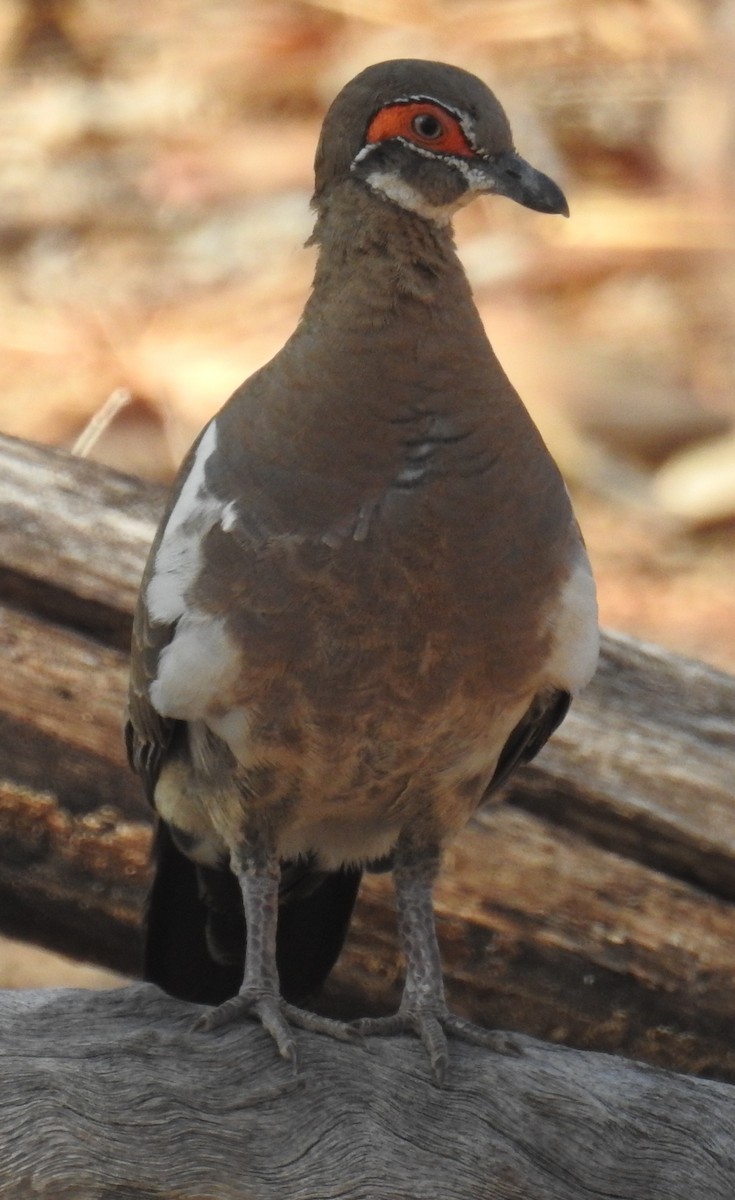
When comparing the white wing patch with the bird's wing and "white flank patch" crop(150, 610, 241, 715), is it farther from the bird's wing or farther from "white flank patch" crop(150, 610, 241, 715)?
the bird's wing

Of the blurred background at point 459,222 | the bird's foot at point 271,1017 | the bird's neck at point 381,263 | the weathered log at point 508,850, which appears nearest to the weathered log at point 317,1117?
the bird's foot at point 271,1017

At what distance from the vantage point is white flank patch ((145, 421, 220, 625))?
3506 mm

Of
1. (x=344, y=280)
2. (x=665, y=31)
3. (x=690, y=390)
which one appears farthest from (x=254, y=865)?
(x=665, y=31)

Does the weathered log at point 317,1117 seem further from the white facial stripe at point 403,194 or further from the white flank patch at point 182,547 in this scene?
the white facial stripe at point 403,194

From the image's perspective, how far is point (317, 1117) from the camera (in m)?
3.34

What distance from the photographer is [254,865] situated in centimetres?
379

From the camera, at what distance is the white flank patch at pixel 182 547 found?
3.51 metres

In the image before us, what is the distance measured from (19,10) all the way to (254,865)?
28.2 feet

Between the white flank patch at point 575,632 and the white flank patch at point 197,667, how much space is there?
680 mm

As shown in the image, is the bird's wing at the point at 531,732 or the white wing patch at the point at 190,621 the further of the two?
the bird's wing at the point at 531,732

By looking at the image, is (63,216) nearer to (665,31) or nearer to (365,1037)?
(665,31)

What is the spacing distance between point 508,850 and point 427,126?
1851 millimetres

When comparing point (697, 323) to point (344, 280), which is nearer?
point (344, 280)

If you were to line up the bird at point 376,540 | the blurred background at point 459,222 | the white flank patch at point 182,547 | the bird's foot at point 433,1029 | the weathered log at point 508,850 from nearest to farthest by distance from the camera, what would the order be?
the bird at point 376,540, the white flank patch at point 182,547, the bird's foot at point 433,1029, the weathered log at point 508,850, the blurred background at point 459,222
